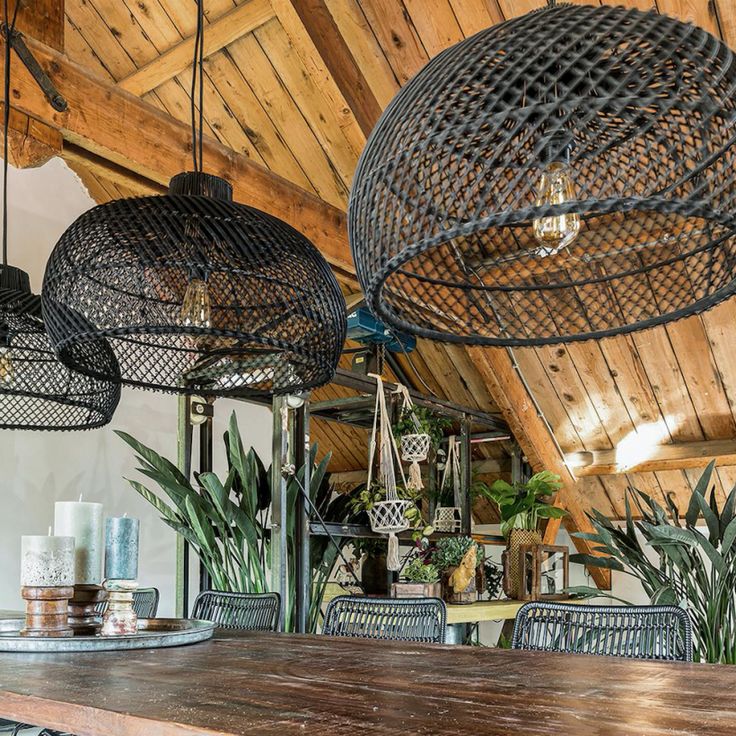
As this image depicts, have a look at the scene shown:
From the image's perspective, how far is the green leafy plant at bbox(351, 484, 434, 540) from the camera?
4.07 metres

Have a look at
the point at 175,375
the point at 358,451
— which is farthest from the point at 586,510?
the point at 175,375

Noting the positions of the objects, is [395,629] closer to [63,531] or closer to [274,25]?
[63,531]

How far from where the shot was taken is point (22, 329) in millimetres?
2150

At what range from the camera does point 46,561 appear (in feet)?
6.44

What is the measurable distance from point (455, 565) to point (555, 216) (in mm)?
3539

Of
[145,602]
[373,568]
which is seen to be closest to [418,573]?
[373,568]

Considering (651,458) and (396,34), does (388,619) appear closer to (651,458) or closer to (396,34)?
(396,34)

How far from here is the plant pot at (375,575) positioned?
443 centimetres

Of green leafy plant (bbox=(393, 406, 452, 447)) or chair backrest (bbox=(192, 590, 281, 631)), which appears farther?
green leafy plant (bbox=(393, 406, 452, 447))

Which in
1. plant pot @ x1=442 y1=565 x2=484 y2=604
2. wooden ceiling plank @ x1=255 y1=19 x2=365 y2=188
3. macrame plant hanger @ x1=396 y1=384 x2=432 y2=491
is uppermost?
wooden ceiling plank @ x1=255 y1=19 x2=365 y2=188

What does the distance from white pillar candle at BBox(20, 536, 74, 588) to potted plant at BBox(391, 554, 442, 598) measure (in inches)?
91.4

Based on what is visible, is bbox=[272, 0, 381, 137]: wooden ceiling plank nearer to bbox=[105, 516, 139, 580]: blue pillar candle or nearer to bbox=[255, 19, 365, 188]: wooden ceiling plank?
bbox=[255, 19, 365, 188]: wooden ceiling plank

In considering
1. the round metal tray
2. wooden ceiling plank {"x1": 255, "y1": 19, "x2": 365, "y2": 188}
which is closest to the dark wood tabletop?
the round metal tray

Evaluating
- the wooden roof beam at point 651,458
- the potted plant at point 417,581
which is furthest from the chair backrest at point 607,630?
the wooden roof beam at point 651,458
